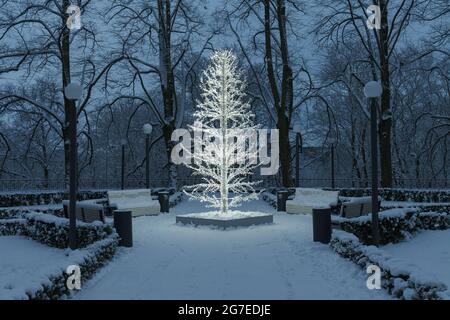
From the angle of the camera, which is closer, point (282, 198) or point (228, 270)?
point (228, 270)

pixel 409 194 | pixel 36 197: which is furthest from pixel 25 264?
pixel 409 194

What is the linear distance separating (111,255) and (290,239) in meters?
4.55

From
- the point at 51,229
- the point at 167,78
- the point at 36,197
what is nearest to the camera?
the point at 51,229

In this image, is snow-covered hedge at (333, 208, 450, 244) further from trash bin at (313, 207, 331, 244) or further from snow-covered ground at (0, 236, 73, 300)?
snow-covered ground at (0, 236, 73, 300)

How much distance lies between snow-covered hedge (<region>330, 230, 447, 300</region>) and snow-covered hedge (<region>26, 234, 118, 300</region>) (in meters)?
4.62

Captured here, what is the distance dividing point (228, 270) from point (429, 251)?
219 inches

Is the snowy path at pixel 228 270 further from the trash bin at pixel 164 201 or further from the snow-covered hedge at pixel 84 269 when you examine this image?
the trash bin at pixel 164 201

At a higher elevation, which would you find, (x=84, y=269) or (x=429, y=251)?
(x=84, y=269)

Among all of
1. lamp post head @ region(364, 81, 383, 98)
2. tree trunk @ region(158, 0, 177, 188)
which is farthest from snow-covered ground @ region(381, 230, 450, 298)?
tree trunk @ region(158, 0, 177, 188)

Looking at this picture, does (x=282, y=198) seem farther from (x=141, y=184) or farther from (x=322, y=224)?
(x=141, y=184)

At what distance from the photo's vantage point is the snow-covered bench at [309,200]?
18156 millimetres

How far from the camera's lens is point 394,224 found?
1311cm

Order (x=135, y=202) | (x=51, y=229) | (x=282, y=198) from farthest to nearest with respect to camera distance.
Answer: (x=282, y=198) < (x=135, y=202) < (x=51, y=229)

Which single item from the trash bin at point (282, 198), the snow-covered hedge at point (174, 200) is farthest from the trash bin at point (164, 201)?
the trash bin at point (282, 198)
